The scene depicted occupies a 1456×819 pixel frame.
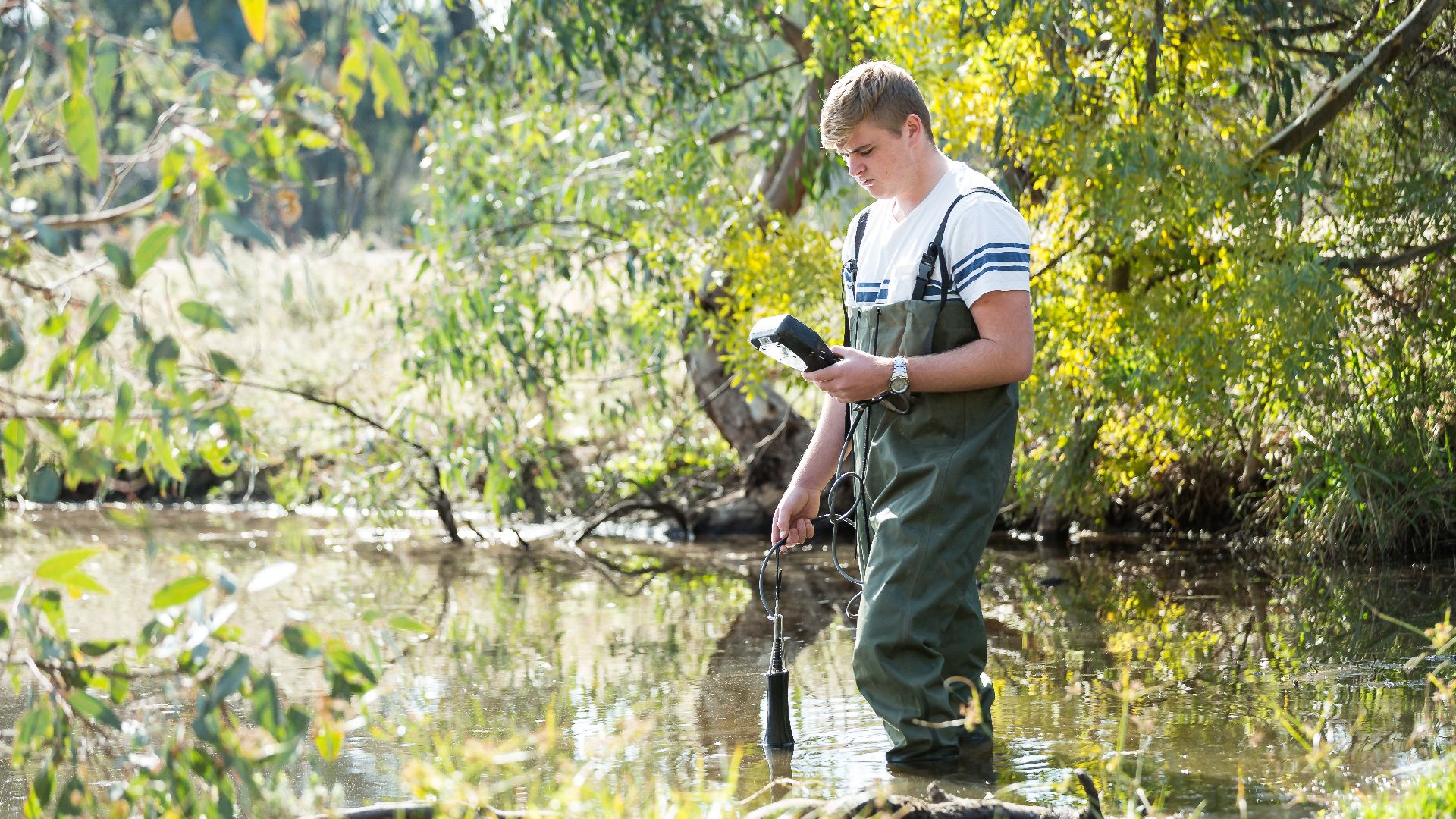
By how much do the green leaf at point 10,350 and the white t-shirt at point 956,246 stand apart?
78.3 inches

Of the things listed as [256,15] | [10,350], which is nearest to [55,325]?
[10,350]

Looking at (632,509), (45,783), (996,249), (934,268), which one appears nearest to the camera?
(45,783)

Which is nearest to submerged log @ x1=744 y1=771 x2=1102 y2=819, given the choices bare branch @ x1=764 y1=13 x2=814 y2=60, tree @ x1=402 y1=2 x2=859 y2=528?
tree @ x1=402 y1=2 x2=859 y2=528

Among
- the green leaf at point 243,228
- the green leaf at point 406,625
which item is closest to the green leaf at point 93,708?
the green leaf at point 406,625

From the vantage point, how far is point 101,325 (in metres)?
2.27

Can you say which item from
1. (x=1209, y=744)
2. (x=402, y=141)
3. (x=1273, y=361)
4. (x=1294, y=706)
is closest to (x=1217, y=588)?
(x=1273, y=361)

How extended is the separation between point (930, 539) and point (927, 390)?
1.18ft

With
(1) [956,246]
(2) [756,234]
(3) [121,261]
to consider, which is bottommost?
(3) [121,261]

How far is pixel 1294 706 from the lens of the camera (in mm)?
4176

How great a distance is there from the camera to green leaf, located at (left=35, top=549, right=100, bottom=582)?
2193 mm

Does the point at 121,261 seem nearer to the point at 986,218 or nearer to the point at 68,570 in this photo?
the point at 68,570

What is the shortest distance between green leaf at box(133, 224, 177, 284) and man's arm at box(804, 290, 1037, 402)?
1.61 metres

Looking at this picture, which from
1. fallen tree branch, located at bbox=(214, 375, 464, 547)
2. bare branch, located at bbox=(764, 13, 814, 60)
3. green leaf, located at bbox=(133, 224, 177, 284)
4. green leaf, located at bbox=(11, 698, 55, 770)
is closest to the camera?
green leaf, located at bbox=(133, 224, 177, 284)

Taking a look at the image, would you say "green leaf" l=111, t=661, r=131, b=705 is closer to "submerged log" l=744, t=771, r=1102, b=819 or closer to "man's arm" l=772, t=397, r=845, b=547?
"submerged log" l=744, t=771, r=1102, b=819
